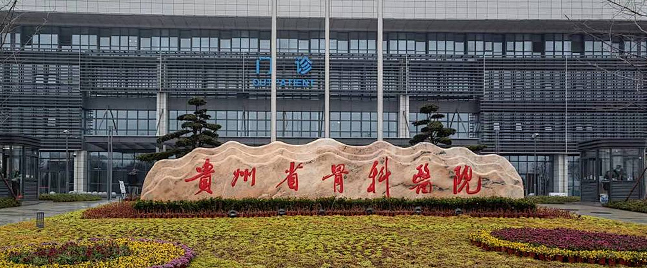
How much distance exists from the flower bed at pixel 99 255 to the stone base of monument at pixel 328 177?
26.5 feet

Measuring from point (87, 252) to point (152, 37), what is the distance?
32.4m

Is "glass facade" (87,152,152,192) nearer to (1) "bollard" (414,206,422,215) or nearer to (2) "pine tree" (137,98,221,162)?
(2) "pine tree" (137,98,221,162)

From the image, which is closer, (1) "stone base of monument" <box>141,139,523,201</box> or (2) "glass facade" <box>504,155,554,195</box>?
(1) "stone base of monument" <box>141,139,523,201</box>

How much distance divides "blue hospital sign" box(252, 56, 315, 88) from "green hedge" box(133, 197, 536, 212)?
2063cm

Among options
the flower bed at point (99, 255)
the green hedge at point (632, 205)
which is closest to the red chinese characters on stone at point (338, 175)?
the flower bed at point (99, 255)

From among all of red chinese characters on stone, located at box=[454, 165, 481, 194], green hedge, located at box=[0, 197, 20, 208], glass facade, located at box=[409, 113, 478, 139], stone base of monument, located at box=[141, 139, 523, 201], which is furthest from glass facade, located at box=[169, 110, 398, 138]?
red chinese characters on stone, located at box=[454, 165, 481, 194]

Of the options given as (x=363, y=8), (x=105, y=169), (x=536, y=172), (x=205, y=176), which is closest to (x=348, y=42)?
(x=363, y=8)

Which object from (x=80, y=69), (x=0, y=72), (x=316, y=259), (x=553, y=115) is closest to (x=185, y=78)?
(x=80, y=69)

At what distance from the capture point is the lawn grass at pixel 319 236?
34.4 feet

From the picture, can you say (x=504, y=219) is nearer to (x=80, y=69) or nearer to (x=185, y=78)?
(x=185, y=78)

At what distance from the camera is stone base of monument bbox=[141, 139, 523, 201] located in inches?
748

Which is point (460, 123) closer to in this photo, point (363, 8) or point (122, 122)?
point (363, 8)

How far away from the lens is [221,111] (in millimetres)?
39625

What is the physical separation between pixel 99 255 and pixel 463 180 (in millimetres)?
12636
